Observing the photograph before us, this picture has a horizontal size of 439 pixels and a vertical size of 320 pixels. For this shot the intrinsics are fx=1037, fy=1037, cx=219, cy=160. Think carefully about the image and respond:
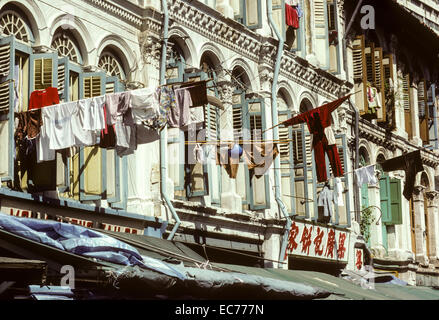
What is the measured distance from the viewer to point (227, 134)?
22.0m

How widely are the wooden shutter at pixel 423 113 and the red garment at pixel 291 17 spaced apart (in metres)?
10.3

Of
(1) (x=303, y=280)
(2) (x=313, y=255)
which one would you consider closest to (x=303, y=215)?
(2) (x=313, y=255)

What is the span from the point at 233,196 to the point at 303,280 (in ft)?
9.24

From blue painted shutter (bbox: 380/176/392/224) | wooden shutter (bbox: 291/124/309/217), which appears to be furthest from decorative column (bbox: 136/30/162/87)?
blue painted shutter (bbox: 380/176/392/224)

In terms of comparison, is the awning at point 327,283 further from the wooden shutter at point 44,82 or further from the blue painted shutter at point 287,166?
the wooden shutter at point 44,82

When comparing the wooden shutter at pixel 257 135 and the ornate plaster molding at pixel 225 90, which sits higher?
the ornate plaster molding at pixel 225 90

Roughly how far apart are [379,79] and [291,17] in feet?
19.7

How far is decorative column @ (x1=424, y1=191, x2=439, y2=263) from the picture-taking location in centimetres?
3384

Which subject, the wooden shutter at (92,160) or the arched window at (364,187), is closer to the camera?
the wooden shutter at (92,160)

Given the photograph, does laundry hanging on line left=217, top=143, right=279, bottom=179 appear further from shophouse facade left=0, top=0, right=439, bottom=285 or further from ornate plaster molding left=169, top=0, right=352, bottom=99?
ornate plaster molding left=169, top=0, right=352, bottom=99

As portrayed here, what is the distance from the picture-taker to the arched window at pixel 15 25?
16.6m

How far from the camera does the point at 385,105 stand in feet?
102

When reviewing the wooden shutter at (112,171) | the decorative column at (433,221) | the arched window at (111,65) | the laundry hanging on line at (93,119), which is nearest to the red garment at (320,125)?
the arched window at (111,65)

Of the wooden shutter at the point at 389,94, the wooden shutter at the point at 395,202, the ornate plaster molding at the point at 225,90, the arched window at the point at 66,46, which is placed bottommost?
the wooden shutter at the point at 395,202
